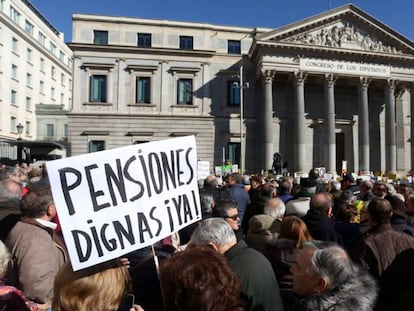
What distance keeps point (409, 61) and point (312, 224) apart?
34.4m

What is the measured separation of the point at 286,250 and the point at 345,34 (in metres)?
32.2

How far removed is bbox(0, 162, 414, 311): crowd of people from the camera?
2.15 meters

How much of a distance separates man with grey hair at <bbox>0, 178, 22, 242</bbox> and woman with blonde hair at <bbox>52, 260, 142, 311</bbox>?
7.25ft

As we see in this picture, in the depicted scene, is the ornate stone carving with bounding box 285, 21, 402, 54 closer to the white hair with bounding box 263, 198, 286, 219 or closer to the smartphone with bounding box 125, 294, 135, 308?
the white hair with bounding box 263, 198, 286, 219

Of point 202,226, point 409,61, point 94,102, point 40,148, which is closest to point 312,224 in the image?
point 202,226

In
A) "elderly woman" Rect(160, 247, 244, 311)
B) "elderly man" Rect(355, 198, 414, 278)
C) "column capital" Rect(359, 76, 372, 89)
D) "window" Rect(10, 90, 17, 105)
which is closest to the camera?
"elderly woman" Rect(160, 247, 244, 311)

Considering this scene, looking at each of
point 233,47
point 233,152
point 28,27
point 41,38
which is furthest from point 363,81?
point 41,38

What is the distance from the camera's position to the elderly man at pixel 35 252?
10.5 feet

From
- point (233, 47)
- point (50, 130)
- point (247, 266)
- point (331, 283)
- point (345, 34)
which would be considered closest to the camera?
point (331, 283)

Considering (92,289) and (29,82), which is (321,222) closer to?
(92,289)

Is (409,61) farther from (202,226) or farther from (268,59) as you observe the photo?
(202,226)

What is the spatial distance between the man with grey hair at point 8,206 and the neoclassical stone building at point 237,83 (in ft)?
84.3

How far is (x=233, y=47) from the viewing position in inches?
1352

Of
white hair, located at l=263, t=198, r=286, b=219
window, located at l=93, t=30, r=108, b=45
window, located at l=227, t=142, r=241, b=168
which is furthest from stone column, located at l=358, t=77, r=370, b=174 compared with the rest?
white hair, located at l=263, t=198, r=286, b=219
